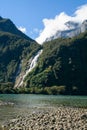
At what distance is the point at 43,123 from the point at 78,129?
6.98 meters

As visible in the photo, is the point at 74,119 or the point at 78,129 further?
the point at 74,119

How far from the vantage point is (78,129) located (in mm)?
38312

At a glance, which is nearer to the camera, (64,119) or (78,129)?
(78,129)

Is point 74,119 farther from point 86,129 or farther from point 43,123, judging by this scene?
point 86,129

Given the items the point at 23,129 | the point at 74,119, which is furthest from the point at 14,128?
the point at 74,119

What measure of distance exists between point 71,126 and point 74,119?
5067mm

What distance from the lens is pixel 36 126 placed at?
139ft

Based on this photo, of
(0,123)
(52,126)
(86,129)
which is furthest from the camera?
(0,123)

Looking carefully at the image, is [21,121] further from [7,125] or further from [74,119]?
[74,119]

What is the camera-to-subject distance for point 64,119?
45.9 meters

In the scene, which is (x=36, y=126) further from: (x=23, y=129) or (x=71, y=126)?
(x=71, y=126)

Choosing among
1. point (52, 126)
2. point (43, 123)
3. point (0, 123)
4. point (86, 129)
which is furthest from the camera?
point (0, 123)

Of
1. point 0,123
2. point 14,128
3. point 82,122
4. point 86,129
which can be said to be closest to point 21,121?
point 0,123

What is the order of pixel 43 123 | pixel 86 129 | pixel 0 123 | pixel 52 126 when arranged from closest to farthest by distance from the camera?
pixel 86 129
pixel 52 126
pixel 43 123
pixel 0 123
